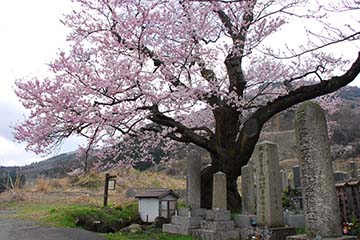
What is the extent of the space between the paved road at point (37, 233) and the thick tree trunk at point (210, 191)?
12.4 ft

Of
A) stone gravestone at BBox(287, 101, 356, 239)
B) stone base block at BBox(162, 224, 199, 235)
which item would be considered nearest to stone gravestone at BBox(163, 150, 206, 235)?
stone base block at BBox(162, 224, 199, 235)

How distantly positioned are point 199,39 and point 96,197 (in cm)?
Result: 1087

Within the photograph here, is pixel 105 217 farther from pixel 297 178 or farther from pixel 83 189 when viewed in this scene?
pixel 83 189

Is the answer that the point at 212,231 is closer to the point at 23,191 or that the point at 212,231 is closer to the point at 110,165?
the point at 110,165

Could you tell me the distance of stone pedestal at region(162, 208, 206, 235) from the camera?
953 cm

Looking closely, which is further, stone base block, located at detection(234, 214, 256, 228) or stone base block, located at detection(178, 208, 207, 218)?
stone base block, located at detection(178, 208, 207, 218)

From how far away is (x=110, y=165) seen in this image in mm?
12617

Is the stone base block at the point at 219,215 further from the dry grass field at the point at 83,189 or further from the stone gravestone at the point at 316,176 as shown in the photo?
the dry grass field at the point at 83,189

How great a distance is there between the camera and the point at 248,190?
9203 millimetres

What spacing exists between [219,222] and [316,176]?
3.49 m

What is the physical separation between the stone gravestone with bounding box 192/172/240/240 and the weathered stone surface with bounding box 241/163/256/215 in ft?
1.94

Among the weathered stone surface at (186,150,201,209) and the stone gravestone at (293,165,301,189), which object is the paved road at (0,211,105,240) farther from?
the stone gravestone at (293,165,301,189)

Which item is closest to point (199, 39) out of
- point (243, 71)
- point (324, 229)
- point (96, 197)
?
point (243, 71)

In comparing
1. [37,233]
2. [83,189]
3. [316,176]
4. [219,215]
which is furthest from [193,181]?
[83,189]
